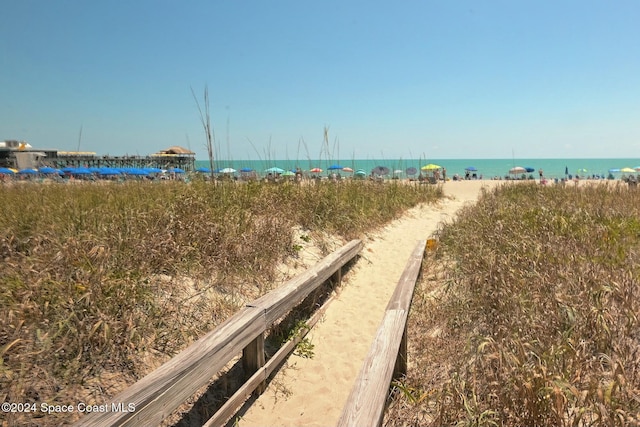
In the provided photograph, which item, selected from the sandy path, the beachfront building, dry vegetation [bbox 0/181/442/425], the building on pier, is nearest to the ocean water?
dry vegetation [bbox 0/181/442/425]

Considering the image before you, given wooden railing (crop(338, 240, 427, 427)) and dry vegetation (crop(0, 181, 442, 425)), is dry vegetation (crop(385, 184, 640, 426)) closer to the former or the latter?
wooden railing (crop(338, 240, 427, 427))

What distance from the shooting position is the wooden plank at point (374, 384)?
1.97 metres

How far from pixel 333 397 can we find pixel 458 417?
4.42ft

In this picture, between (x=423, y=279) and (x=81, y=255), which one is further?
(x=423, y=279)

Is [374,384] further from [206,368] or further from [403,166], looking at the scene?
[403,166]

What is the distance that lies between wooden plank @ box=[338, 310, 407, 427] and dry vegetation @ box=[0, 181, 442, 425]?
174 centimetres

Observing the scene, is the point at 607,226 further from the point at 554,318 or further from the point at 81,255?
the point at 81,255

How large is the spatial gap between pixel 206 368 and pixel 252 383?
72 centimetres

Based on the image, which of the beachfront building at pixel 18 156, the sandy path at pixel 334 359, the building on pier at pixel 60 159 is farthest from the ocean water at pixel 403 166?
the beachfront building at pixel 18 156

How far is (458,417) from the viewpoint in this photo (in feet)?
7.27

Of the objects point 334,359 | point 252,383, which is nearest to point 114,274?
point 252,383

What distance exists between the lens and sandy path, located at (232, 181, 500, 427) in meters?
3.05

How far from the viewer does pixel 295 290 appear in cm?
388

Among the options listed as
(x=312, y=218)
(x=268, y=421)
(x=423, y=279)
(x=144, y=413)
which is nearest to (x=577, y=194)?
(x=423, y=279)
